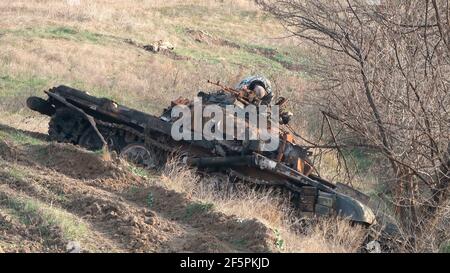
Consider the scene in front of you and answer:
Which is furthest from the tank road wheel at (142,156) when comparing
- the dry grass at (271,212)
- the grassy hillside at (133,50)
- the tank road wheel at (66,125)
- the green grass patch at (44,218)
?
the grassy hillside at (133,50)

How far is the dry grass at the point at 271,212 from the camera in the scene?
10.3 metres

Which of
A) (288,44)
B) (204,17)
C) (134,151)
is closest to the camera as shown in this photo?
(134,151)

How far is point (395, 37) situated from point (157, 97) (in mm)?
15844

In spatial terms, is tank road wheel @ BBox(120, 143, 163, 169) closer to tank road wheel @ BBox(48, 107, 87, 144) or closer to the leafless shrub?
tank road wheel @ BBox(48, 107, 87, 144)

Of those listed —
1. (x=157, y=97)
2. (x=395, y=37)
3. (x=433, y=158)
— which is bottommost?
(x=157, y=97)

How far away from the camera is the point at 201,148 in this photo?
542 inches

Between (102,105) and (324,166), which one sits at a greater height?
(102,105)

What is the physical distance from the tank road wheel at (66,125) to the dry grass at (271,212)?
2.14 meters

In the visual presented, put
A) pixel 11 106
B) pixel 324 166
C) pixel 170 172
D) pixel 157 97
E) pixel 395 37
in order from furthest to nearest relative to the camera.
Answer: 1. pixel 157 97
2. pixel 11 106
3. pixel 324 166
4. pixel 170 172
5. pixel 395 37

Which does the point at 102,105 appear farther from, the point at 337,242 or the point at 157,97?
the point at 157,97

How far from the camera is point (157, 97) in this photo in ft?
83.9

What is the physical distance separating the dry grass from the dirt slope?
44 cm

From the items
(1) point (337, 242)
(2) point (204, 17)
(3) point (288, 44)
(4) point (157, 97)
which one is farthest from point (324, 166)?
(2) point (204, 17)

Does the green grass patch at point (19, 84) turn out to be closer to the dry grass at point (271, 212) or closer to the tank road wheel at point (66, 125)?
the tank road wheel at point (66, 125)
